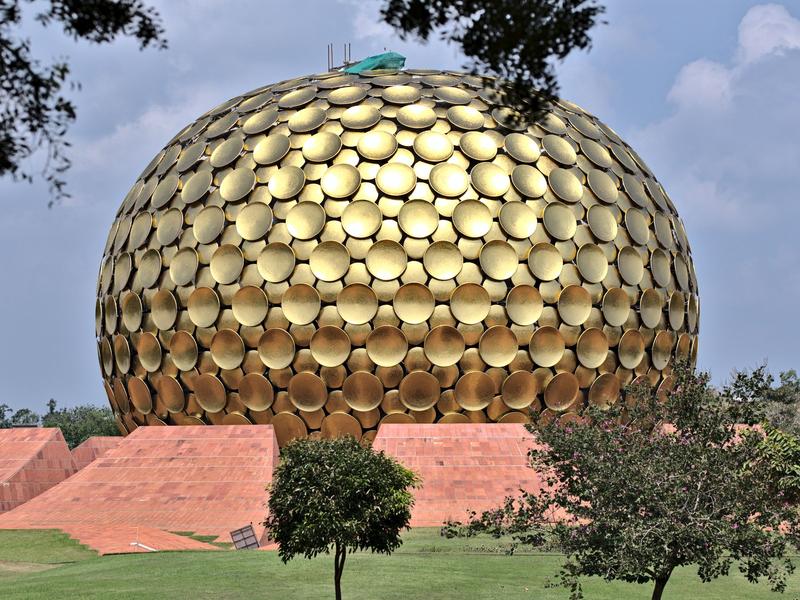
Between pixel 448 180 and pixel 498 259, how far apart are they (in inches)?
81.9

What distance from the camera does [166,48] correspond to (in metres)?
7.86

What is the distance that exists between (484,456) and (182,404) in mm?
7605

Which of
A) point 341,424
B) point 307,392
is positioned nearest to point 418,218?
point 307,392

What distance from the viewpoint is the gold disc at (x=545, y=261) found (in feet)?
80.1

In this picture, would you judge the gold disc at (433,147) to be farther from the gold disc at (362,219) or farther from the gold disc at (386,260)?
the gold disc at (386,260)

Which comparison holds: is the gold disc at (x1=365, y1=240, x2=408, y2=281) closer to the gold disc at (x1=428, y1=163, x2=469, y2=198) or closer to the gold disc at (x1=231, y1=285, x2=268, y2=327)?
the gold disc at (x1=428, y1=163, x2=469, y2=198)

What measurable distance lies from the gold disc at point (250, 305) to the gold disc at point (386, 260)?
2503mm

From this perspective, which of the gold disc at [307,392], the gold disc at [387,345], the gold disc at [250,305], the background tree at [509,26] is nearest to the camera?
the background tree at [509,26]

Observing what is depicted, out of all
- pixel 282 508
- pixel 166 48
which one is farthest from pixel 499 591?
pixel 166 48

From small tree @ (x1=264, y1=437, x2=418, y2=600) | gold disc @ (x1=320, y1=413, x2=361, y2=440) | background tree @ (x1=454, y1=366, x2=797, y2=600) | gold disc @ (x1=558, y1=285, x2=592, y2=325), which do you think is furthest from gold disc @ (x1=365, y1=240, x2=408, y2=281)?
background tree @ (x1=454, y1=366, x2=797, y2=600)

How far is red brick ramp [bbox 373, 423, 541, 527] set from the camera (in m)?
20.9

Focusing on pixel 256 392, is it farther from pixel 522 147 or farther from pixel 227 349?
pixel 522 147

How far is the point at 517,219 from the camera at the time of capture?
24578 mm

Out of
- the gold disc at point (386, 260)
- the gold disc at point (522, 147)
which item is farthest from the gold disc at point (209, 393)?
the gold disc at point (522, 147)
